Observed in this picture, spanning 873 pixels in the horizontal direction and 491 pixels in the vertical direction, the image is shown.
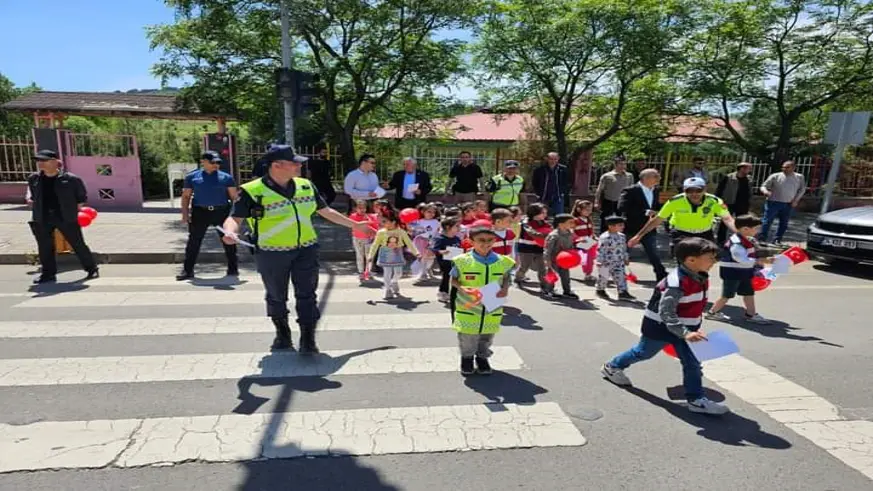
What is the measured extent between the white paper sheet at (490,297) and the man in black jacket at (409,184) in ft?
17.9

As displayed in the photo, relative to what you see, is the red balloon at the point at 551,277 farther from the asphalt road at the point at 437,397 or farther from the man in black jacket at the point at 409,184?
the man in black jacket at the point at 409,184

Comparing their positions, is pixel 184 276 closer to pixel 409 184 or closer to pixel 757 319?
pixel 409 184

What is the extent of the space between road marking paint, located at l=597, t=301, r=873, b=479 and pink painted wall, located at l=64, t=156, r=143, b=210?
15.8 m

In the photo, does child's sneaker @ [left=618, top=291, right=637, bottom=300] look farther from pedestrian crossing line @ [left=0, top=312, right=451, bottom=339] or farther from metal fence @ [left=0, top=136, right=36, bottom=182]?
metal fence @ [left=0, top=136, right=36, bottom=182]

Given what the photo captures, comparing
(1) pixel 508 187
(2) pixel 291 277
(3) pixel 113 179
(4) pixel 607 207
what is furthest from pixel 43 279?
(3) pixel 113 179

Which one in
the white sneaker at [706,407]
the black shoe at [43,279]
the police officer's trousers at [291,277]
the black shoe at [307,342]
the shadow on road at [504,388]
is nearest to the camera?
the white sneaker at [706,407]

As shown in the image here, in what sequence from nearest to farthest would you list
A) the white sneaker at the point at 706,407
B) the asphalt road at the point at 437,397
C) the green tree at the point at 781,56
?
the asphalt road at the point at 437,397, the white sneaker at the point at 706,407, the green tree at the point at 781,56

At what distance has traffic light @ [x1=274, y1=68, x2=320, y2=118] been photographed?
368 inches

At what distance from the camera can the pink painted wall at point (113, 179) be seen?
15.6 meters

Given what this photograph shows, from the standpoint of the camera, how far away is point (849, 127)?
1148 cm

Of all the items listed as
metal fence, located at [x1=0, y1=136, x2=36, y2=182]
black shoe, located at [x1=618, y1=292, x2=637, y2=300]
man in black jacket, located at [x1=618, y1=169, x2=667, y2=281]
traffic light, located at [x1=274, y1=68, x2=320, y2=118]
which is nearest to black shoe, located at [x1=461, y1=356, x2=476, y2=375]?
black shoe, located at [x1=618, y1=292, x2=637, y2=300]

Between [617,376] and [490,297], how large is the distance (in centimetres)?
116

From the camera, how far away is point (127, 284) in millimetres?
7516

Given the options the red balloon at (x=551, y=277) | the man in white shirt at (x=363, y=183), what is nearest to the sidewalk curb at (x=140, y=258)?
the man in white shirt at (x=363, y=183)
